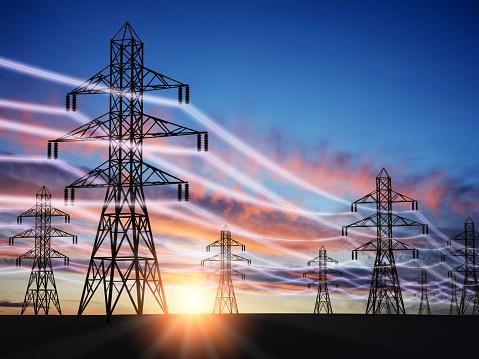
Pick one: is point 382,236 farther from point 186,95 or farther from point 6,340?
point 6,340

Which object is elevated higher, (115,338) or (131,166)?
(131,166)

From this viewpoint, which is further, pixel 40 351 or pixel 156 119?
pixel 156 119

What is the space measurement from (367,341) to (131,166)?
19.9 meters

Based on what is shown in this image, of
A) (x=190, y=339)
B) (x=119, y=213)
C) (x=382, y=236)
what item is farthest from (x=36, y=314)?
(x=190, y=339)

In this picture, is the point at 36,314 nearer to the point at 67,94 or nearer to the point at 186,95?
the point at 67,94

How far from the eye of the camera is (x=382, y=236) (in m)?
69.4

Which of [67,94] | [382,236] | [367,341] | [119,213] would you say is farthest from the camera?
[382,236]

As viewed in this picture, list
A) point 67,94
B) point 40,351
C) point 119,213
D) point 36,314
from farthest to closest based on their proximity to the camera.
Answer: point 36,314 < point 67,94 < point 119,213 < point 40,351

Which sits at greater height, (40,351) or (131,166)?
(131,166)

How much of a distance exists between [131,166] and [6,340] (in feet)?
49.7

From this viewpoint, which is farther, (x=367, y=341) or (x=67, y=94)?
(x=67, y=94)

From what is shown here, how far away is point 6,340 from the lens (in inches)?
1304

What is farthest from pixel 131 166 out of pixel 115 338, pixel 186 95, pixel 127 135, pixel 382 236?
pixel 382 236

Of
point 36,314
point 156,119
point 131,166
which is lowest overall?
point 36,314
